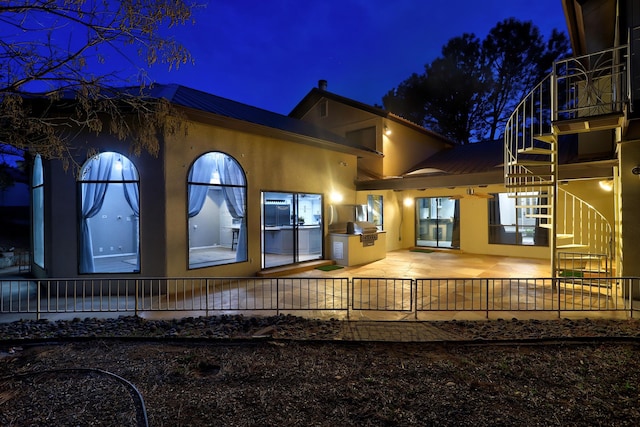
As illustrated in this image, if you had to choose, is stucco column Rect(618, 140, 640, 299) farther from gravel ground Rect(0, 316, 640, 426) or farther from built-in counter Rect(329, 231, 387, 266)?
built-in counter Rect(329, 231, 387, 266)

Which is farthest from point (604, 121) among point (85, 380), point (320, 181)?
point (85, 380)

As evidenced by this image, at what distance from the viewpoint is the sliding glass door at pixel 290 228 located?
8.16m

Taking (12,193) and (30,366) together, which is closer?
(30,366)

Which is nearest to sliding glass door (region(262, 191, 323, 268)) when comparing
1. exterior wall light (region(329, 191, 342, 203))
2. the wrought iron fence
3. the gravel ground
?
exterior wall light (region(329, 191, 342, 203))

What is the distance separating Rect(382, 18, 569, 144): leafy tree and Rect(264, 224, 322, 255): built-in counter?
1504cm

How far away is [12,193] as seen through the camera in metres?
11.9

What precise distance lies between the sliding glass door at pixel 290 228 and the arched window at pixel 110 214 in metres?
2.78

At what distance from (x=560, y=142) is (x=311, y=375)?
1224cm

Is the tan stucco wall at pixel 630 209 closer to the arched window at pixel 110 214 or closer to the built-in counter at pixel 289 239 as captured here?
the built-in counter at pixel 289 239

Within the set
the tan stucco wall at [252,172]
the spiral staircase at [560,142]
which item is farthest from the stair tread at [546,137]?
the tan stucco wall at [252,172]

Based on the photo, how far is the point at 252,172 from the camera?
7.72m

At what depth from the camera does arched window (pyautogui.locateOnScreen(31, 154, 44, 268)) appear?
6941 mm

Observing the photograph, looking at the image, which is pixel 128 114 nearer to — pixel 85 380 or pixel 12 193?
pixel 85 380

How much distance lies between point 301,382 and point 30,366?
2814 mm
